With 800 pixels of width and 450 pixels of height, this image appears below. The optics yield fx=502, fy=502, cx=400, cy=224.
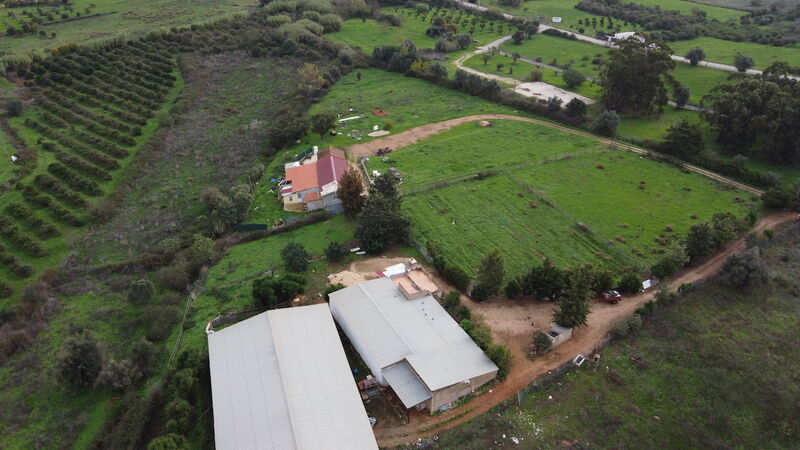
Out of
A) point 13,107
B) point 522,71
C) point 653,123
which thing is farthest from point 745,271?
point 13,107

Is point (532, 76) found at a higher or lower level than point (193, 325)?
higher

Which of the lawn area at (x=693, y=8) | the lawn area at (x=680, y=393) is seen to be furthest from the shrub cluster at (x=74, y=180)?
the lawn area at (x=693, y=8)

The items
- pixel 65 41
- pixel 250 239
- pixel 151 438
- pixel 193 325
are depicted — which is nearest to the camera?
pixel 151 438

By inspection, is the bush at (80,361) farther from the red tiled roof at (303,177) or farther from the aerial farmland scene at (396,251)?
the red tiled roof at (303,177)

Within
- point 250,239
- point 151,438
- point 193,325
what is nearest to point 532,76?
point 250,239

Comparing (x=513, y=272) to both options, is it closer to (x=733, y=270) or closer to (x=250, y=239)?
(x=733, y=270)

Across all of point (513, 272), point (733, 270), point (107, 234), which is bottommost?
point (107, 234)
